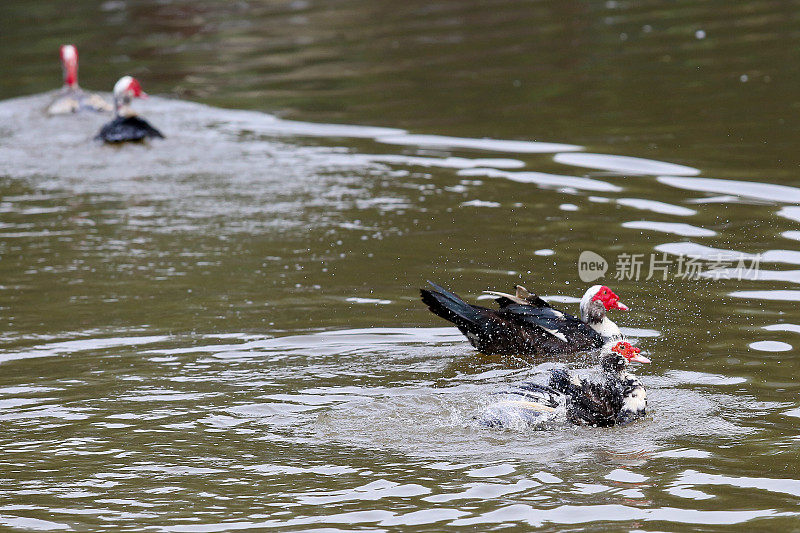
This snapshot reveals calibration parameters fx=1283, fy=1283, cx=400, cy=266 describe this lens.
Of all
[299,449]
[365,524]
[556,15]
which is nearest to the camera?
[365,524]

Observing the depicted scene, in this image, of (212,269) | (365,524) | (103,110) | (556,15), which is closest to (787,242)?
(212,269)

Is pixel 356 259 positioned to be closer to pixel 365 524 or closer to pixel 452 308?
pixel 452 308

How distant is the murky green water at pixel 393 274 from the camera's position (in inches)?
251

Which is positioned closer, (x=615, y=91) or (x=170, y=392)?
(x=170, y=392)

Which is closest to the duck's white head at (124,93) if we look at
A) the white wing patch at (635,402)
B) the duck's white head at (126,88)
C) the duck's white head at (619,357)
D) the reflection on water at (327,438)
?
the duck's white head at (126,88)

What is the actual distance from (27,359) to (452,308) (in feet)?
9.52

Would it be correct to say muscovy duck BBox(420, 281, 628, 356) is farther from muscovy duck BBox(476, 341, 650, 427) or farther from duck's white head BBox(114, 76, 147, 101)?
duck's white head BBox(114, 76, 147, 101)

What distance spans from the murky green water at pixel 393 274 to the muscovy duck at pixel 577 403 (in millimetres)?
94

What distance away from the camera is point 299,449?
6.90m

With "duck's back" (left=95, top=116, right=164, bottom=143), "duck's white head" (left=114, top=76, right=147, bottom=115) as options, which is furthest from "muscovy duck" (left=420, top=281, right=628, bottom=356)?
"duck's white head" (left=114, top=76, right=147, bottom=115)

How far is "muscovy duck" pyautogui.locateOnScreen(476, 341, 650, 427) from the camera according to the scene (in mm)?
7035

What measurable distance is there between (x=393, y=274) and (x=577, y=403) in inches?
136

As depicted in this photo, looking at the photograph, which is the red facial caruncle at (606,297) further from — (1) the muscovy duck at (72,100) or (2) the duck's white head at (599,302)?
(1) the muscovy duck at (72,100)

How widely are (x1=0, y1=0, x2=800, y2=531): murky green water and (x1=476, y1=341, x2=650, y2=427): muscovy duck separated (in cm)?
9
